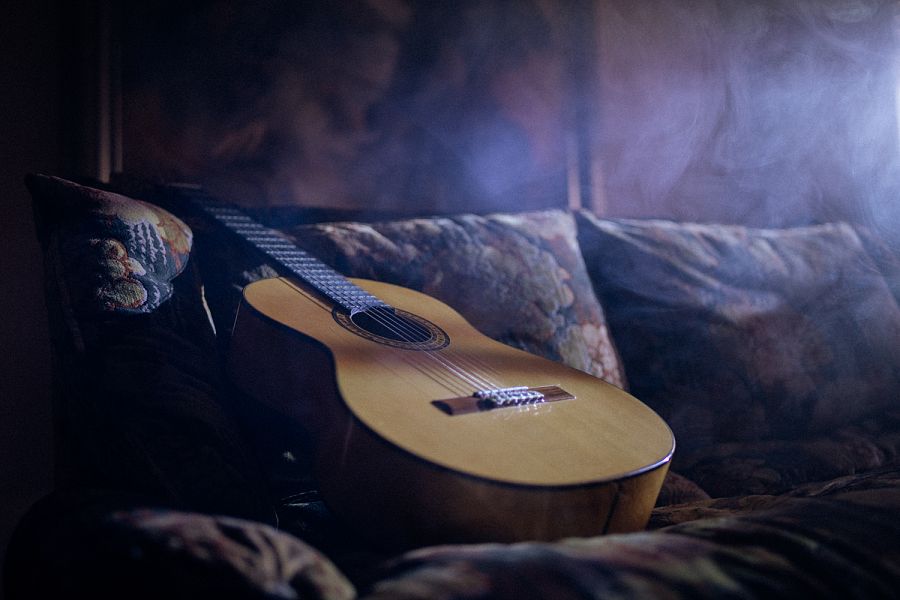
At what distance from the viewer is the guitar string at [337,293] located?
85 cm

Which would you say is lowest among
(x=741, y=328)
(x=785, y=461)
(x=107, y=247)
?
(x=785, y=461)

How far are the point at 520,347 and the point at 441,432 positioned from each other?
54 cm

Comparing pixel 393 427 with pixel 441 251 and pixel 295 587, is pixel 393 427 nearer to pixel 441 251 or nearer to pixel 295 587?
pixel 295 587

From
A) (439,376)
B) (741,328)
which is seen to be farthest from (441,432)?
(741,328)

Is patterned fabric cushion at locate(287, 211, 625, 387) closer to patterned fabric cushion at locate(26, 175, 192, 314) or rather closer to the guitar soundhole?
the guitar soundhole

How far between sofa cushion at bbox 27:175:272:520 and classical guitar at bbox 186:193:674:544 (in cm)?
9

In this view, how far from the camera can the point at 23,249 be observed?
137cm

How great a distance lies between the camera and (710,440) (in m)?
1.25

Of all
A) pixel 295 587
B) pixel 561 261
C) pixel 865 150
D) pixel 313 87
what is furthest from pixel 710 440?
pixel 865 150

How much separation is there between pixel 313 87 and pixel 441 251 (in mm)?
641

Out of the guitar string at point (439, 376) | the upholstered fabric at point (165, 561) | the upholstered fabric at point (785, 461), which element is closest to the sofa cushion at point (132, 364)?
the upholstered fabric at point (165, 561)

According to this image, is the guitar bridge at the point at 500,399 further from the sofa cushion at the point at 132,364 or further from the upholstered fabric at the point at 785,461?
the upholstered fabric at the point at 785,461

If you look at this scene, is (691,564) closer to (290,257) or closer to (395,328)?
(395,328)

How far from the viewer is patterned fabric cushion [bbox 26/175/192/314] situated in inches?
31.2
